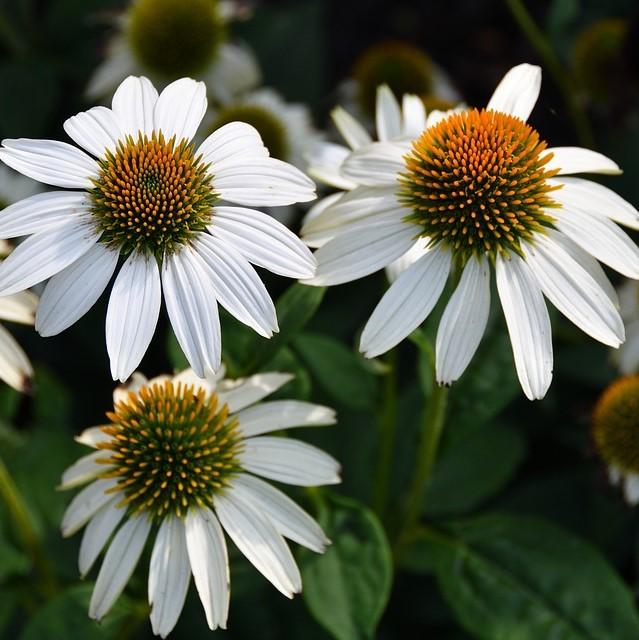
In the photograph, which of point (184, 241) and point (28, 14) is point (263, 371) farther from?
point (28, 14)

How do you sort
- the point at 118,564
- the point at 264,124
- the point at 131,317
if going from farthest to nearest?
the point at 264,124 < the point at 118,564 < the point at 131,317

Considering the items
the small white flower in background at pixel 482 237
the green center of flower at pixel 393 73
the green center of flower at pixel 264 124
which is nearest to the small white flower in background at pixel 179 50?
the green center of flower at pixel 264 124

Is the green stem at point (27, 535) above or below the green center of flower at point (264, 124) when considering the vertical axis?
below

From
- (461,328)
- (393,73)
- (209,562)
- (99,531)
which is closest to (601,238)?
(461,328)

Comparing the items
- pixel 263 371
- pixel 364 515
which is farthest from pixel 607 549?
pixel 263 371

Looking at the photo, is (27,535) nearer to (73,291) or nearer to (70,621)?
(70,621)

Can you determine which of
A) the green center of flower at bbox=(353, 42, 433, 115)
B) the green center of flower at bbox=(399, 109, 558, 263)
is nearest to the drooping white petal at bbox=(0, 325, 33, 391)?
the green center of flower at bbox=(399, 109, 558, 263)

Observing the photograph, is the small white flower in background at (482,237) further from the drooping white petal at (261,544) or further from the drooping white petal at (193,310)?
the drooping white petal at (261,544)
